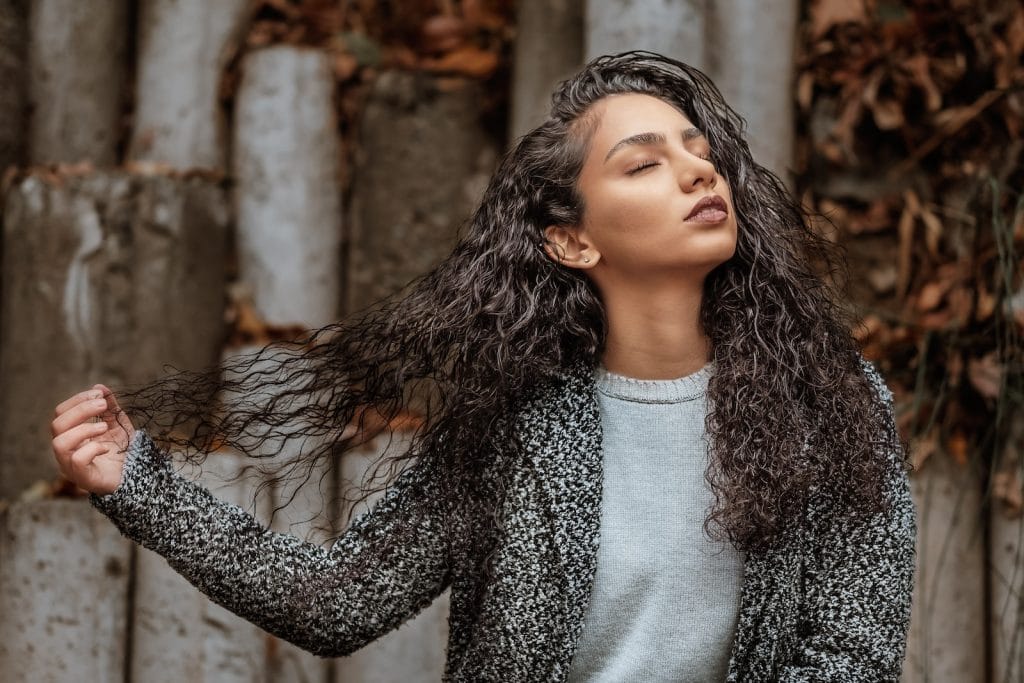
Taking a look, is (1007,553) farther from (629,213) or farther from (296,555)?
(296,555)

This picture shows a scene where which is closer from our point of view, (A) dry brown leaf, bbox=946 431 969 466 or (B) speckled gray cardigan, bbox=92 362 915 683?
(B) speckled gray cardigan, bbox=92 362 915 683

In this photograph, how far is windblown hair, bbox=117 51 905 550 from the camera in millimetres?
1529

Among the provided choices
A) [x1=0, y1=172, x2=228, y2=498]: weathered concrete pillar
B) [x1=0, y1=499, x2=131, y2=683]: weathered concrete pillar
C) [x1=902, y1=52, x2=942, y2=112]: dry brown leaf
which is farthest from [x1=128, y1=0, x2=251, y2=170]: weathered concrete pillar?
[x1=902, y1=52, x2=942, y2=112]: dry brown leaf

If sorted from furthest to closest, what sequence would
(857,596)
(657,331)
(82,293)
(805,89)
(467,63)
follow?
(467,63) → (805,89) → (82,293) → (657,331) → (857,596)

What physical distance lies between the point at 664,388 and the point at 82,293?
3.75ft

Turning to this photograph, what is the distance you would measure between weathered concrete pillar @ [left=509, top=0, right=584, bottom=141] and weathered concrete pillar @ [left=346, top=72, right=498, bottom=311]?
145 mm

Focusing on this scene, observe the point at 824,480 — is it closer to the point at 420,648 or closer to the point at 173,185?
the point at 420,648

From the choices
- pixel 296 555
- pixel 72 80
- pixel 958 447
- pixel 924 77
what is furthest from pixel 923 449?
pixel 72 80

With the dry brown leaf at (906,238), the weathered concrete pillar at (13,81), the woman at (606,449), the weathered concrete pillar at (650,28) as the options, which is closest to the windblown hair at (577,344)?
the woman at (606,449)

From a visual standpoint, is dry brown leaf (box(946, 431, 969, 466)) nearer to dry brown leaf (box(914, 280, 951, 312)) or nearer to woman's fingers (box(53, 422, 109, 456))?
dry brown leaf (box(914, 280, 951, 312))

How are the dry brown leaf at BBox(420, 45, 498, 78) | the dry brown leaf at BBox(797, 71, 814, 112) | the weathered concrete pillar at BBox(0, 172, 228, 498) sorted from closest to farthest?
the weathered concrete pillar at BBox(0, 172, 228, 498), the dry brown leaf at BBox(797, 71, 814, 112), the dry brown leaf at BBox(420, 45, 498, 78)

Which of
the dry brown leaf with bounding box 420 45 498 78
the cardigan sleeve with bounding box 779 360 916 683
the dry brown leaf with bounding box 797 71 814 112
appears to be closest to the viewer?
the cardigan sleeve with bounding box 779 360 916 683

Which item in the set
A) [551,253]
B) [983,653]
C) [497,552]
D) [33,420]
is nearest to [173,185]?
[33,420]

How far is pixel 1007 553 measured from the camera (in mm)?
2068
